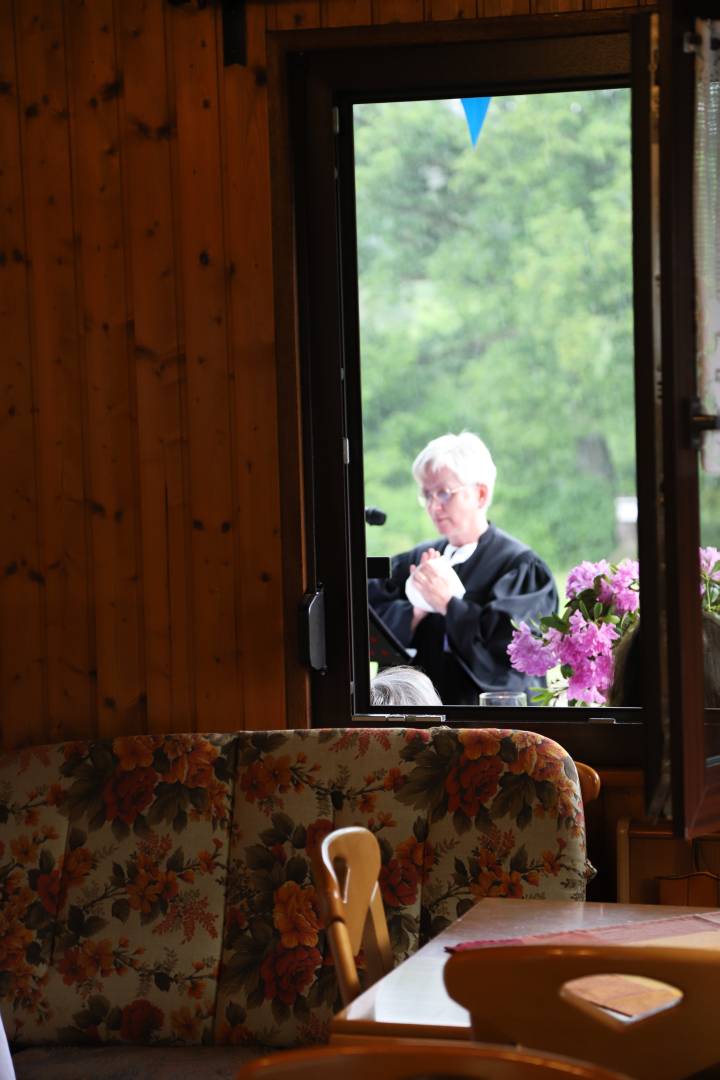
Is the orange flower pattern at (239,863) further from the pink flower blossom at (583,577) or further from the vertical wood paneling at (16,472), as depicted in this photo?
the pink flower blossom at (583,577)

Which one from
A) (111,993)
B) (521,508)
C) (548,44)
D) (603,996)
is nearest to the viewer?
(603,996)

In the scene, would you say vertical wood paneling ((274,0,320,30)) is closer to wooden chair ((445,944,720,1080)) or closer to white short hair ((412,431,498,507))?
white short hair ((412,431,498,507))

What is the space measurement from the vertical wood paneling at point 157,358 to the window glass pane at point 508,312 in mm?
449

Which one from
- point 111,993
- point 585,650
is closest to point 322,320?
point 585,650

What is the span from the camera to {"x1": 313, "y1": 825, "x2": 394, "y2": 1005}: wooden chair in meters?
1.78

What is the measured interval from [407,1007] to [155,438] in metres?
1.77

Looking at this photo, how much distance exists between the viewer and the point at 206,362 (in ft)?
10.4

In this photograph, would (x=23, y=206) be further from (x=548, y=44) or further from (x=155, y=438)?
(x=548, y=44)

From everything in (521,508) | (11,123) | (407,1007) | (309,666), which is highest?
(11,123)

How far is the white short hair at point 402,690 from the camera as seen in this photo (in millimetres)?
3244

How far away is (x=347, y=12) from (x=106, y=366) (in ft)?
3.19

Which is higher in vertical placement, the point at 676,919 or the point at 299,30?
the point at 299,30

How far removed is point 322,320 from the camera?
3.17 meters

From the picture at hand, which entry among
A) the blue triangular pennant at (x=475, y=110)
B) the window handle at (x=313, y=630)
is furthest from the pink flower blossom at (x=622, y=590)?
the blue triangular pennant at (x=475, y=110)
